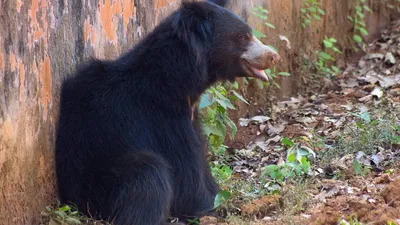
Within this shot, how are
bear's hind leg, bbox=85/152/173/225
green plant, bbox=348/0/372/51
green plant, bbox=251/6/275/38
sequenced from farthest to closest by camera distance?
1. green plant, bbox=348/0/372/51
2. green plant, bbox=251/6/275/38
3. bear's hind leg, bbox=85/152/173/225

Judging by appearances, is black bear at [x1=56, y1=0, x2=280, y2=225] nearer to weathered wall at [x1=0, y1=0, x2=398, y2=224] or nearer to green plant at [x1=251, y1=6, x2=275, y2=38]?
weathered wall at [x1=0, y1=0, x2=398, y2=224]

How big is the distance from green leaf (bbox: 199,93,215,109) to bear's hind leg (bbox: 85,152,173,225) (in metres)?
1.11

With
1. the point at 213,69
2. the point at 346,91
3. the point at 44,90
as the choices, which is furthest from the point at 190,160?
the point at 346,91

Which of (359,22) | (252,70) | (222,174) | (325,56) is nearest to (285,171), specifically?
(222,174)

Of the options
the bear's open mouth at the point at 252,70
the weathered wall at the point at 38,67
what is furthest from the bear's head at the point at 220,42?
the weathered wall at the point at 38,67

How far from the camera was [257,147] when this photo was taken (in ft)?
20.9

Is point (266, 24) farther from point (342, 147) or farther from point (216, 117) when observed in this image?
point (342, 147)

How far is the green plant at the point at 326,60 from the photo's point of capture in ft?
28.1

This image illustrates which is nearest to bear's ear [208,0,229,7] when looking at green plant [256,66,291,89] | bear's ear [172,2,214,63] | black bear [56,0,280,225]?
black bear [56,0,280,225]

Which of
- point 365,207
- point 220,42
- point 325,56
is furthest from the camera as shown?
point 325,56

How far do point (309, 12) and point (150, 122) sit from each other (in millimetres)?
4532

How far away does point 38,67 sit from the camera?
417cm

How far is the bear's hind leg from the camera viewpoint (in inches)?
164

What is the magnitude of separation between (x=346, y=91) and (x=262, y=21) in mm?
1275
